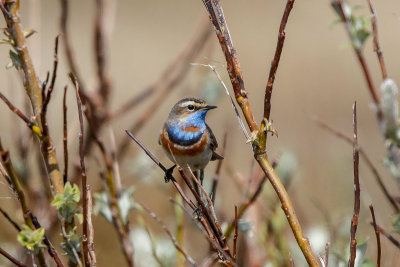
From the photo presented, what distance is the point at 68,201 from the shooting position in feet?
6.93

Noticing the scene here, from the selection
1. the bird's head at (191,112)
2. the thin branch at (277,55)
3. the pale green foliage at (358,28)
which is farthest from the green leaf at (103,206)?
the pale green foliage at (358,28)

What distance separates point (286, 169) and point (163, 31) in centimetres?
1067

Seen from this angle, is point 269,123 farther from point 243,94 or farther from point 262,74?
point 262,74

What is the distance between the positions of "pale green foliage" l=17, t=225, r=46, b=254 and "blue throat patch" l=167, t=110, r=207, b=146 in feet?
5.55

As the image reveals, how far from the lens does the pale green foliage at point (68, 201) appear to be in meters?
2.09

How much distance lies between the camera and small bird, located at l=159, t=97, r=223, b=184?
11.7ft

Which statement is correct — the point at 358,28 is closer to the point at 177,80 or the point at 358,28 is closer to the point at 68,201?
the point at 68,201

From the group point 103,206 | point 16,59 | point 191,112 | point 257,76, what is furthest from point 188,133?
point 257,76

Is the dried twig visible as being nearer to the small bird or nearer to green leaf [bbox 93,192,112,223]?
green leaf [bbox 93,192,112,223]

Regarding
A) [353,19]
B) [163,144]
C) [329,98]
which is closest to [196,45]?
[163,144]

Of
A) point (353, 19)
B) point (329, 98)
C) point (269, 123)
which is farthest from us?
point (329, 98)

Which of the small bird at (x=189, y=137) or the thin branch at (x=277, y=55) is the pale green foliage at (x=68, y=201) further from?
the small bird at (x=189, y=137)

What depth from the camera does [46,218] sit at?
10.7ft

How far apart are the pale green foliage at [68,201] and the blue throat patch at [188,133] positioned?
4.97 feet
